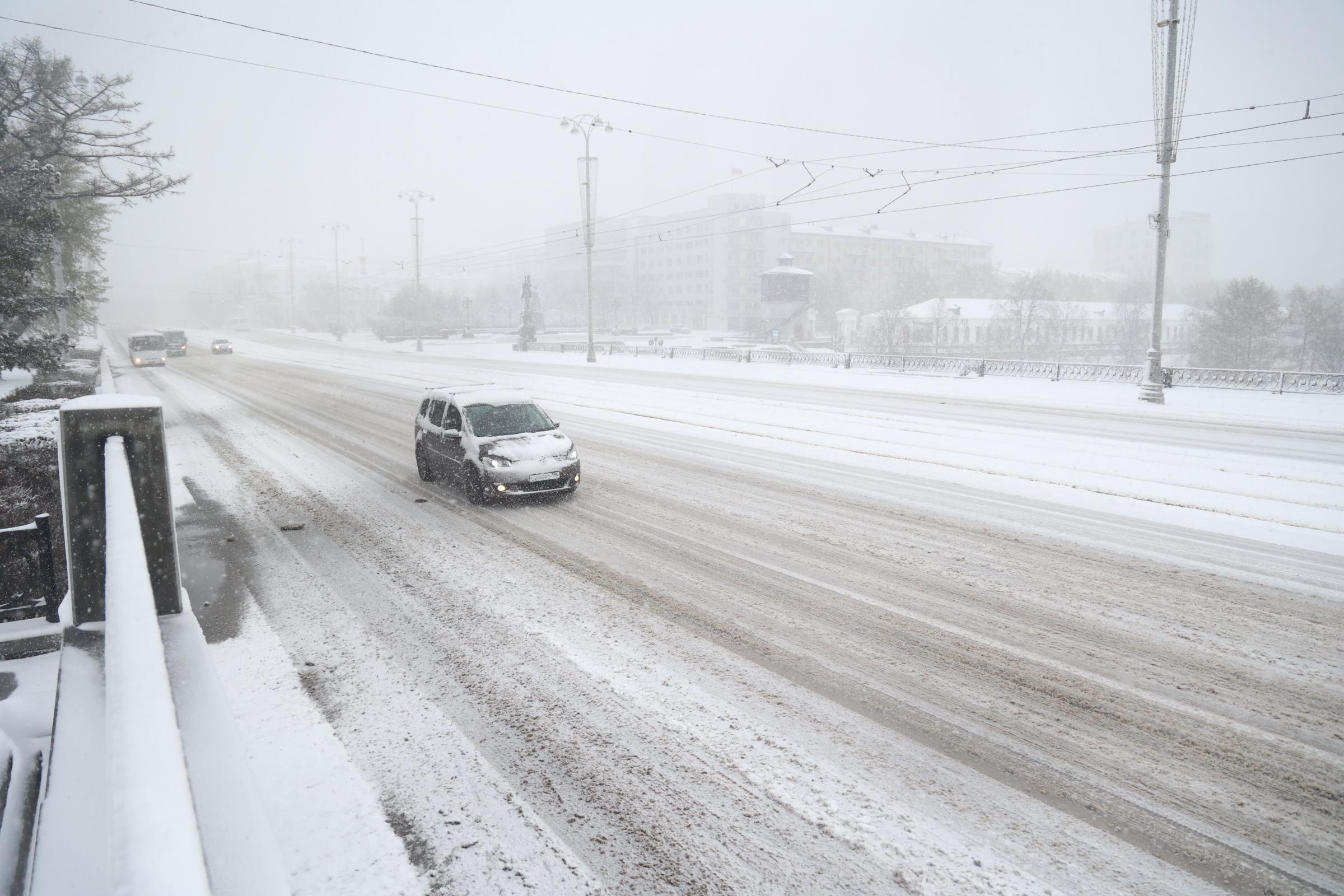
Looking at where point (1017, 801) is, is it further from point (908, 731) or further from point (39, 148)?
point (39, 148)

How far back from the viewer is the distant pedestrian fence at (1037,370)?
1048 inches

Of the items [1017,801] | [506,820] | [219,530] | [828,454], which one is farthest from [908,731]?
[828,454]

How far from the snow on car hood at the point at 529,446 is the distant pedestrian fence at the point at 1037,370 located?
25174 mm

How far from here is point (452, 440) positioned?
11.3 meters

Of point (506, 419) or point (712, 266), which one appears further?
point (712, 266)

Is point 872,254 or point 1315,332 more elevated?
point 872,254

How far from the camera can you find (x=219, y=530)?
377 inches

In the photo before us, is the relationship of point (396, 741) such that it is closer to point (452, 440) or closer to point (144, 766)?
point (144, 766)

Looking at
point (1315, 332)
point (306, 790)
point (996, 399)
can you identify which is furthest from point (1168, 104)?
point (1315, 332)

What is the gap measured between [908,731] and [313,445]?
47.6 ft

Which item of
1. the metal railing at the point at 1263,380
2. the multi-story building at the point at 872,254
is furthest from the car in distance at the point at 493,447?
the multi-story building at the point at 872,254

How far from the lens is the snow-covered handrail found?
48.1 inches

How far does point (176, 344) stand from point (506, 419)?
189 feet

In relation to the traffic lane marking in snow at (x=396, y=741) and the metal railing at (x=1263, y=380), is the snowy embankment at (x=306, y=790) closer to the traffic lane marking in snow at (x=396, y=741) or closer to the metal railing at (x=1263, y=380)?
the traffic lane marking in snow at (x=396, y=741)
